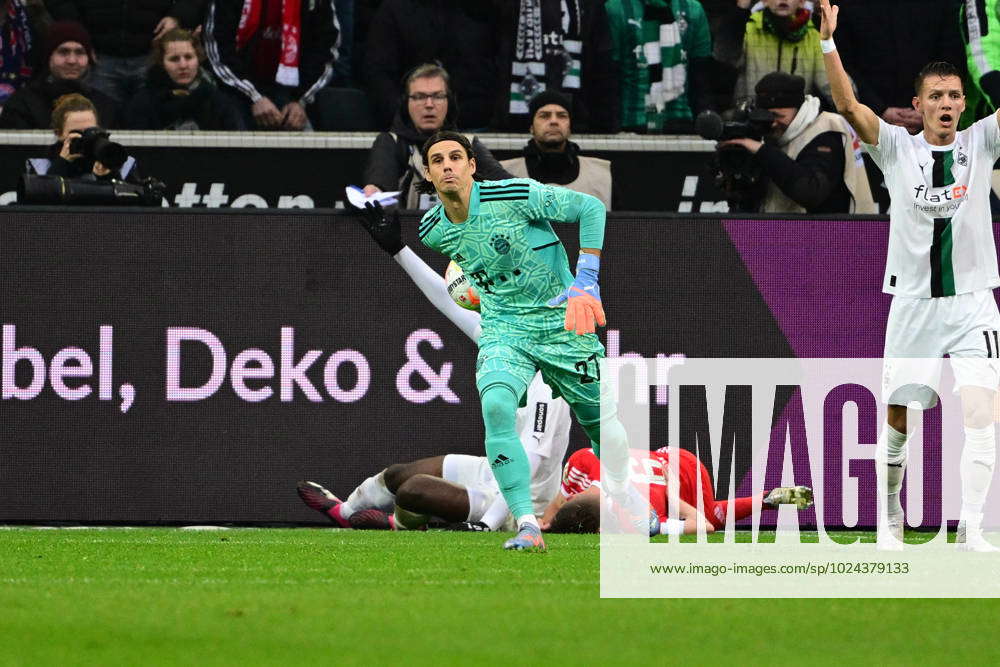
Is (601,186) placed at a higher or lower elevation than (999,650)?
higher

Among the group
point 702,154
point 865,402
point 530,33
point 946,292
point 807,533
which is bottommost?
point 807,533

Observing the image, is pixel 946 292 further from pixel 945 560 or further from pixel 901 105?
pixel 901 105

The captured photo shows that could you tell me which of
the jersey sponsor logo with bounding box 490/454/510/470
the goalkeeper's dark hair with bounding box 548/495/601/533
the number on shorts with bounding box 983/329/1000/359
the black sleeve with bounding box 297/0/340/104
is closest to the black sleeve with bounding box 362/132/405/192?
the black sleeve with bounding box 297/0/340/104

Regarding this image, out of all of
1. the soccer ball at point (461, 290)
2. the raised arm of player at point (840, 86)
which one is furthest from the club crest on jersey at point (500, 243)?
the raised arm of player at point (840, 86)

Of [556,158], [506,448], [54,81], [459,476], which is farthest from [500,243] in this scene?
[54,81]

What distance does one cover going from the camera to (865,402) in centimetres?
1107

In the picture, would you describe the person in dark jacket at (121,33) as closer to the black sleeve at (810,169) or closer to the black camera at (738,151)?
the black camera at (738,151)

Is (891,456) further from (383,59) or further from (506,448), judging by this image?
(383,59)

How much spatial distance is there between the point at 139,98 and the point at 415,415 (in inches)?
127

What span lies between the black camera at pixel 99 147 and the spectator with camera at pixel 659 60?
356 centimetres

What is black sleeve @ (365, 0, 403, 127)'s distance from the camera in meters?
12.4

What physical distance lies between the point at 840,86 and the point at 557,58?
4.27 metres

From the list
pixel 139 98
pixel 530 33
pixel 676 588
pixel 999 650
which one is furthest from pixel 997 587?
pixel 139 98

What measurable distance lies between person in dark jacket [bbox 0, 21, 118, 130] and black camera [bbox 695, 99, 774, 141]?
4.27 meters
